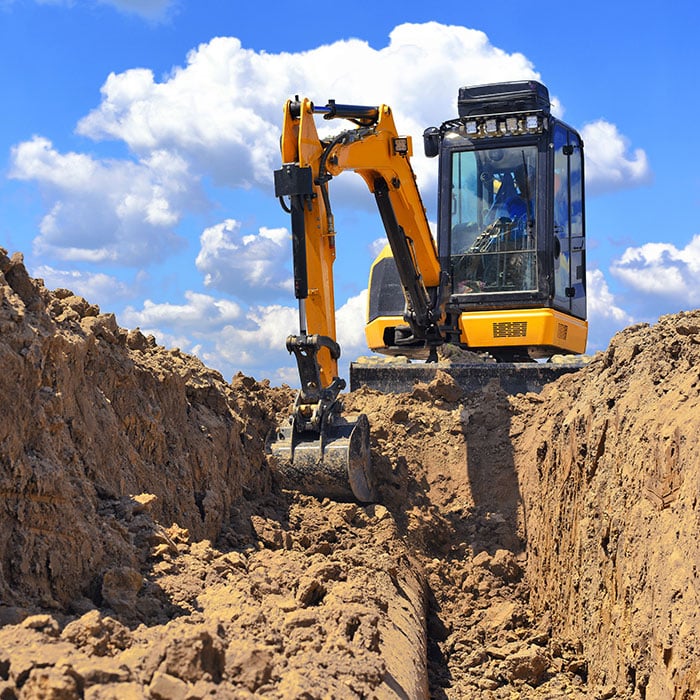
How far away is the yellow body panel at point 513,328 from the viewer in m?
10.8

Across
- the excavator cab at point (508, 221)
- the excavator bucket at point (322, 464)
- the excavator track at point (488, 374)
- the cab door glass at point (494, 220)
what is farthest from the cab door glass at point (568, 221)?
the excavator bucket at point (322, 464)

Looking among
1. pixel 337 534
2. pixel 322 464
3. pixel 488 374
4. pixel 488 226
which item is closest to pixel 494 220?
pixel 488 226

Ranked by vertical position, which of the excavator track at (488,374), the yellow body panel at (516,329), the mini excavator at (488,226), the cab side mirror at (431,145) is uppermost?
the cab side mirror at (431,145)

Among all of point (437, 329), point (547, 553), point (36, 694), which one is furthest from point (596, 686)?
point (437, 329)

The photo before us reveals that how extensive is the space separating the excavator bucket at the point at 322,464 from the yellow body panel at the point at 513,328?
2959 mm

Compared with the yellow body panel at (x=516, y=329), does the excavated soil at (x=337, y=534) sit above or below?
below

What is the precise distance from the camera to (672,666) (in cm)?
483

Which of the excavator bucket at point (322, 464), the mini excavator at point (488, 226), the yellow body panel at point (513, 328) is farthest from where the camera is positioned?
the yellow body panel at point (513, 328)

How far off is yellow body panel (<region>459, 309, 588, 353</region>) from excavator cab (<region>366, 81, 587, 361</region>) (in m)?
0.01

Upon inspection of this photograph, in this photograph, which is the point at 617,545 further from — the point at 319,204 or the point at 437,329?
the point at 437,329

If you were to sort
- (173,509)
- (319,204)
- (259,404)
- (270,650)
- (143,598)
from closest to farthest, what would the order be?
(270,650)
(143,598)
(173,509)
(319,204)
(259,404)

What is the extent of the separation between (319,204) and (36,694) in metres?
5.86

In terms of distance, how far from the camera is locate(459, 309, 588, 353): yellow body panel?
35.4 ft

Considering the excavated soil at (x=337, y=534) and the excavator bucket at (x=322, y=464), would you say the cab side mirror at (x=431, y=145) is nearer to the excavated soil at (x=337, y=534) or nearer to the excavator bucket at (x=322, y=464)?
the excavated soil at (x=337, y=534)
